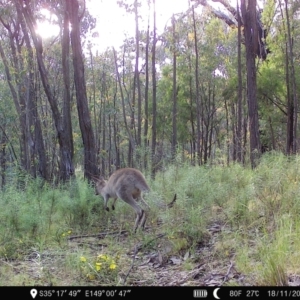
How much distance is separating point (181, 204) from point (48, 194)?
11.9 feet

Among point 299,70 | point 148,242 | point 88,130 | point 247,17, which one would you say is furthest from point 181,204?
point 299,70

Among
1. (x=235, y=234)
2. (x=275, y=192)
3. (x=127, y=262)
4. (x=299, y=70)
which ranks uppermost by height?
(x=299, y=70)

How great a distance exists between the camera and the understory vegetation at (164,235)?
4801 mm

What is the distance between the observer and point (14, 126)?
28188 millimetres

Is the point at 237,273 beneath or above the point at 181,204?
beneath

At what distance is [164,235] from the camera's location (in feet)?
21.5

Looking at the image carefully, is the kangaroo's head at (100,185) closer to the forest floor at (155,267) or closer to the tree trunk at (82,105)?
the tree trunk at (82,105)

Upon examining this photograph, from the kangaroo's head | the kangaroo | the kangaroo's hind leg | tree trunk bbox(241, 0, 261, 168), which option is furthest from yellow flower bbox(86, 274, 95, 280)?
tree trunk bbox(241, 0, 261, 168)
